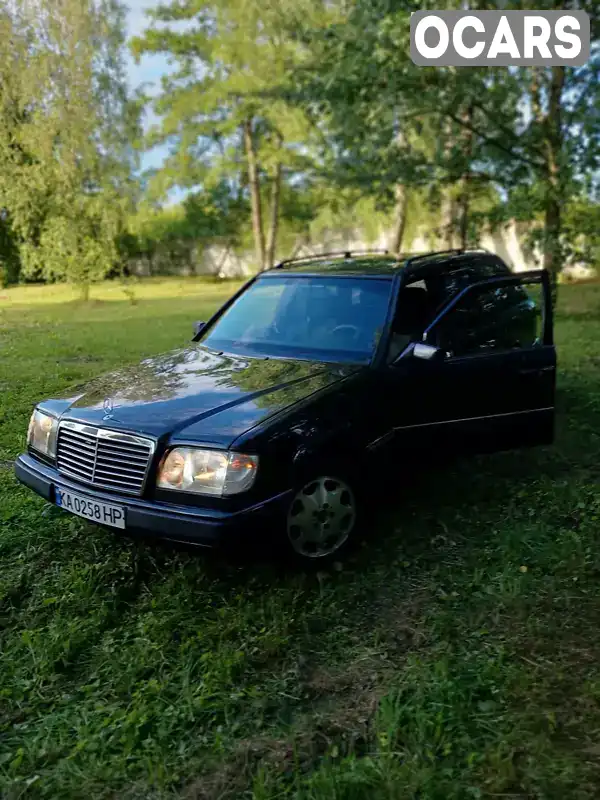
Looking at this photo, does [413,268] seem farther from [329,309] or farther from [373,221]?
[373,221]

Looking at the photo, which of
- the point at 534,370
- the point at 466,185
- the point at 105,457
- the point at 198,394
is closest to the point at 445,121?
the point at 466,185

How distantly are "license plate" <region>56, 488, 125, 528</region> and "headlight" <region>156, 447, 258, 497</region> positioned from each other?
0.28 meters

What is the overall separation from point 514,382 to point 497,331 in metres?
0.42

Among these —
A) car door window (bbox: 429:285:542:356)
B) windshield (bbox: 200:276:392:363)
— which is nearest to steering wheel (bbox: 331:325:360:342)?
windshield (bbox: 200:276:392:363)

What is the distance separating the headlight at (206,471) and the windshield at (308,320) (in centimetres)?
134

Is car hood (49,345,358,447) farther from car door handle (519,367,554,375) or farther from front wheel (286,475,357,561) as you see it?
car door handle (519,367,554,375)

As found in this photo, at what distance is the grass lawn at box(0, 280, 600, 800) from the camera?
8.63ft

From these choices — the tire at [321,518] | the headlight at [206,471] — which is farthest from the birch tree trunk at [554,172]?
the headlight at [206,471]

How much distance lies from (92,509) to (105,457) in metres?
0.28

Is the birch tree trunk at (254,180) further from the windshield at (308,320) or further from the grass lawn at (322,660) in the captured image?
the grass lawn at (322,660)

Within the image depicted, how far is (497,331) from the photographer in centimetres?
546

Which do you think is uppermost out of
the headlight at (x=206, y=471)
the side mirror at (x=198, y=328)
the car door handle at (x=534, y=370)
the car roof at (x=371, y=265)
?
the car roof at (x=371, y=265)

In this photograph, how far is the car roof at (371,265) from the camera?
524 centimetres

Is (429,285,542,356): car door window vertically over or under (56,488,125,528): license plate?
over
